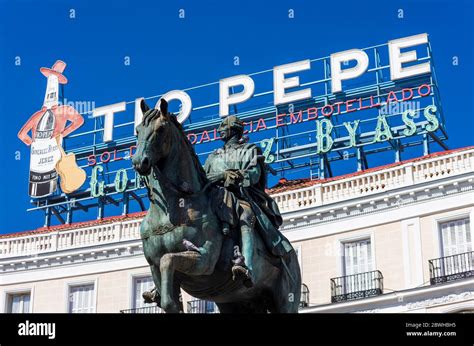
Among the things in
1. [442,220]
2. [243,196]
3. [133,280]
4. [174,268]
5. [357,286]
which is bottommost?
[174,268]

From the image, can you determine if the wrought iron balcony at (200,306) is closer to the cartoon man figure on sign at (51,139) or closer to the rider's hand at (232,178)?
the cartoon man figure on sign at (51,139)

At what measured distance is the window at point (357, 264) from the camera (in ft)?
143

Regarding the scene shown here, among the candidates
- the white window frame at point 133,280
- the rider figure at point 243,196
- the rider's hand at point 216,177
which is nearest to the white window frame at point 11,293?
the white window frame at point 133,280

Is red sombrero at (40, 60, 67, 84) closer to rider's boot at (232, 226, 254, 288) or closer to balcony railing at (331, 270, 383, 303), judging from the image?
balcony railing at (331, 270, 383, 303)

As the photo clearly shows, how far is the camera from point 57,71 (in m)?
61.2

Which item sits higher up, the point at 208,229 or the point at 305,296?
the point at 305,296

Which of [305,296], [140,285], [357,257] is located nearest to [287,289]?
[305,296]

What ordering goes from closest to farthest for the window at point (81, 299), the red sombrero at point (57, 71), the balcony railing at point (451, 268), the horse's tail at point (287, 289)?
the horse's tail at point (287, 289) < the balcony railing at point (451, 268) < the window at point (81, 299) < the red sombrero at point (57, 71)

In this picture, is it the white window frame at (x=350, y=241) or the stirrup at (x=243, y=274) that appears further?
the white window frame at (x=350, y=241)

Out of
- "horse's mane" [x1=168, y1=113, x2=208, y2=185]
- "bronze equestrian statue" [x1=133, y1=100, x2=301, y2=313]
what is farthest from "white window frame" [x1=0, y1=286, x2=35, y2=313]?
"horse's mane" [x1=168, y1=113, x2=208, y2=185]

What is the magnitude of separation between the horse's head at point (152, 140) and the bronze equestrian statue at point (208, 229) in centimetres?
1

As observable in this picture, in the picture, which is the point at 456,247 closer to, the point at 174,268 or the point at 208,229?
the point at 208,229

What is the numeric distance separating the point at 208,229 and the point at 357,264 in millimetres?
31910
